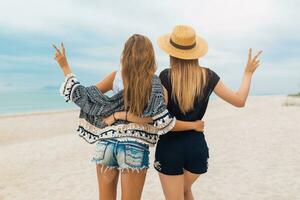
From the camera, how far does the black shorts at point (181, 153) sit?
12.9 feet

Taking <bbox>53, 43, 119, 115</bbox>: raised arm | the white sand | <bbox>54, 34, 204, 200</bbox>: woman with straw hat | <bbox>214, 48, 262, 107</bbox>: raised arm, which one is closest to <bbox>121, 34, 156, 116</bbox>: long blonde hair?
<bbox>54, 34, 204, 200</bbox>: woman with straw hat

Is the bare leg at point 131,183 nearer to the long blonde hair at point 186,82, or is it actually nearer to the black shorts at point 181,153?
the black shorts at point 181,153

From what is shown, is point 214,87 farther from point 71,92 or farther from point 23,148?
point 23,148

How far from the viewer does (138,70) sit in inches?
141

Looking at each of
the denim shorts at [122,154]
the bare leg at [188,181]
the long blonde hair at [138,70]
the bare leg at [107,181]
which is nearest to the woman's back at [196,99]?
the long blonde hair at [138,70]

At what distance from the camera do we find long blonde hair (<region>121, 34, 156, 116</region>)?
3.58 metres

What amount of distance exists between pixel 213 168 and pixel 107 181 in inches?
259

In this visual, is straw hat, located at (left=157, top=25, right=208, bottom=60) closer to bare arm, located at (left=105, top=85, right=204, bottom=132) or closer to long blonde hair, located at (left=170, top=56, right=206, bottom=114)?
long blonde hair, located at (left=170, top=56, right=206, bottom=114)

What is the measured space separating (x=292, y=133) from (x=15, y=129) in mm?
14028

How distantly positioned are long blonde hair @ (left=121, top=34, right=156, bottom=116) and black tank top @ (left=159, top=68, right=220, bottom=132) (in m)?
0.29

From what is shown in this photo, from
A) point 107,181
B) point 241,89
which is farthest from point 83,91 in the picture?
point 241,89

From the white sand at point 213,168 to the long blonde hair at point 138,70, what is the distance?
4.40 meters

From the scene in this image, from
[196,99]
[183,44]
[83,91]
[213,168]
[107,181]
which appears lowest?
[213,168]

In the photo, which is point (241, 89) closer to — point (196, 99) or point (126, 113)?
point (196, 99)
